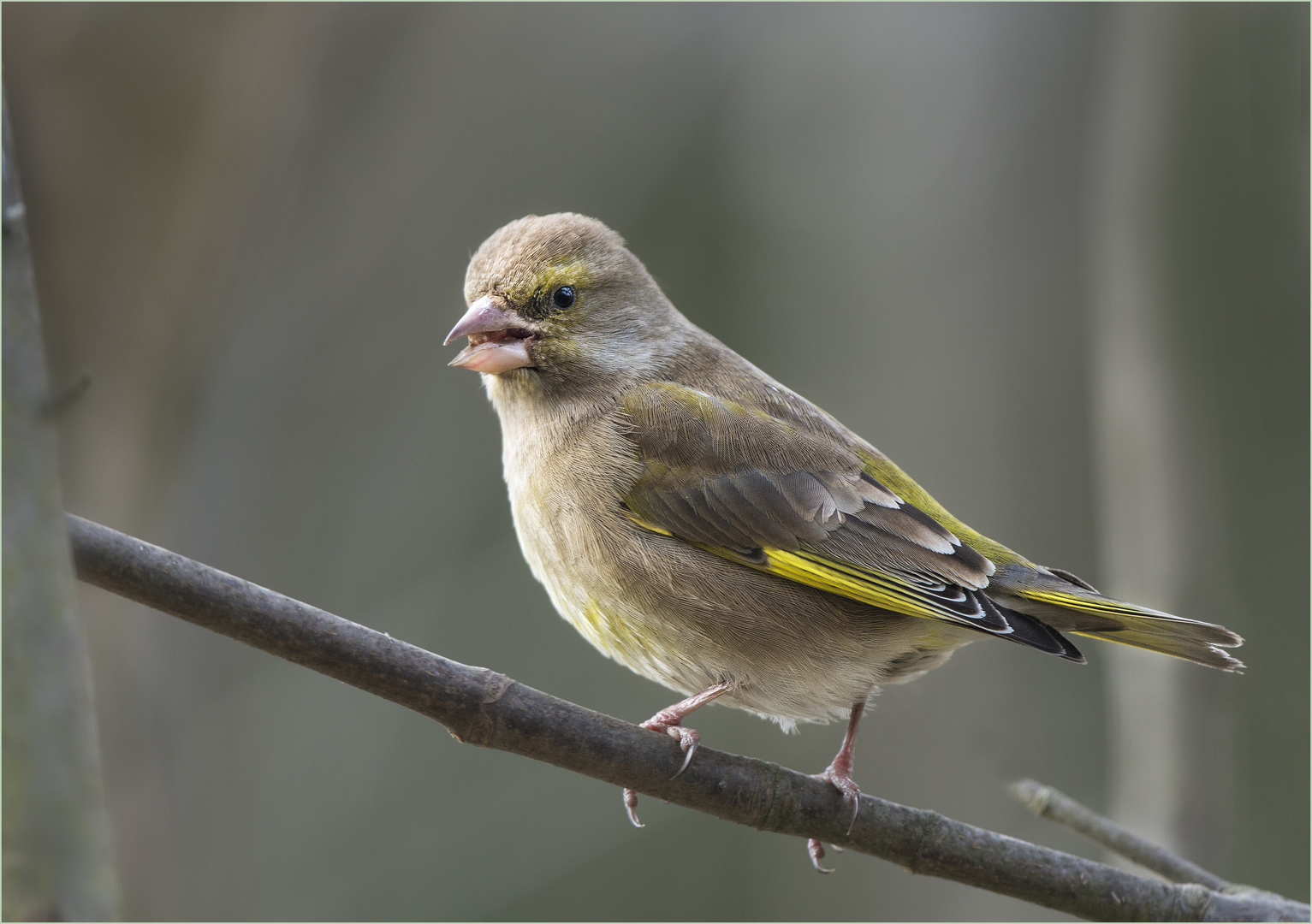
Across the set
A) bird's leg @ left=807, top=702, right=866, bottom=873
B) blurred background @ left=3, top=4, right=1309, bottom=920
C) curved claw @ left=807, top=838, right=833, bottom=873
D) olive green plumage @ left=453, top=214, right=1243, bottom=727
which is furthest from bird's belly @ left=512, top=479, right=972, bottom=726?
blurred background @ left=3, top=4, right=1309, bottom=920

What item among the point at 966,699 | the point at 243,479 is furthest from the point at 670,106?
the point at 966,699

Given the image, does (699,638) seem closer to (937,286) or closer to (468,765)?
(468,765)

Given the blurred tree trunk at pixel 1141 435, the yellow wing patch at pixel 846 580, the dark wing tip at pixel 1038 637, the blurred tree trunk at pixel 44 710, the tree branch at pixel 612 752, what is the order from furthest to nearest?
the blurred tree trunk at pixel 1141 435 < the yellow wing patch at pixel 846 580 < the dark wing tip at pixel 1038 637 < the tree branch at pixel 612 752 < the blurred tree trunk at pixel 44 710

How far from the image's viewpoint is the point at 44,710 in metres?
1.56

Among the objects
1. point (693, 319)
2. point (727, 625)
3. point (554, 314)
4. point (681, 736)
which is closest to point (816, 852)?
point (727, 625)

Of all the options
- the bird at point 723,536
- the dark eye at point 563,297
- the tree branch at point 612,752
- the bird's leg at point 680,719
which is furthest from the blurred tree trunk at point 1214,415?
the dark eye at point 563,297

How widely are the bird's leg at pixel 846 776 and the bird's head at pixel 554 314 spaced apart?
1.32 m

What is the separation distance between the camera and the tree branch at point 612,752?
2.09m

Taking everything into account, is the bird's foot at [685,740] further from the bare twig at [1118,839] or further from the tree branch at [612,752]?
the bare twig at [1118,839]

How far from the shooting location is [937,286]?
7805mm

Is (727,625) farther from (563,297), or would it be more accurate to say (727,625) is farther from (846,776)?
(563,297)

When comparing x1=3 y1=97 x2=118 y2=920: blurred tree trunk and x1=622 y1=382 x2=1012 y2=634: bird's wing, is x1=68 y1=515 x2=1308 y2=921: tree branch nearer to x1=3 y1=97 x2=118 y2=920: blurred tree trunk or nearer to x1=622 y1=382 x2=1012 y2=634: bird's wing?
x1=3 y1=97 x2=118 y2=920: blurred tree trunk

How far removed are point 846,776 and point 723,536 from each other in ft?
2.50

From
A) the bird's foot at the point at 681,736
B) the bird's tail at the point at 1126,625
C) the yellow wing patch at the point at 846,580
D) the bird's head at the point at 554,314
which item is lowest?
the bird's foot at the point at 681,736
